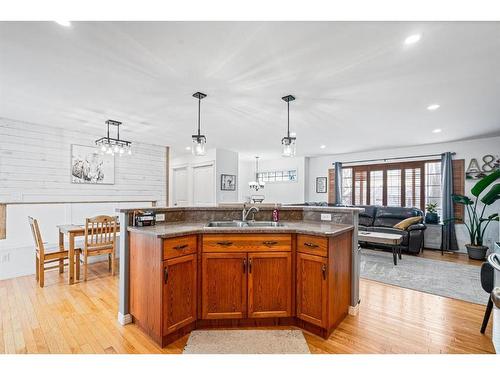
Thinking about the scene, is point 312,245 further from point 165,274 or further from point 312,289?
point 165,274

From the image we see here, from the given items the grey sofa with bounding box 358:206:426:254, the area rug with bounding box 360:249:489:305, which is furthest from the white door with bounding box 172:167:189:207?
the area rug with bounding box 360:249:489:305

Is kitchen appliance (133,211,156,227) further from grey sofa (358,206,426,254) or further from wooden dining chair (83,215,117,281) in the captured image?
grey sofa (358,206,426,254)

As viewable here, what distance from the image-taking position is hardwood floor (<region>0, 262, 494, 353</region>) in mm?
2055

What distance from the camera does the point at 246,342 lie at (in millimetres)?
2111

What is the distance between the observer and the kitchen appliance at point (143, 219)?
8.06 feet

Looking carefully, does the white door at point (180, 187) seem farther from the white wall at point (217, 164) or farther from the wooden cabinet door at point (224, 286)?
the wooden cabinet door at point (224, 286)

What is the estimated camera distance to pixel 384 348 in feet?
6.72

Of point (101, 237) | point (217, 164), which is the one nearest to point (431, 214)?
point (217, 164)

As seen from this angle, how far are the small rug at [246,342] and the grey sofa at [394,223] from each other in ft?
12.5

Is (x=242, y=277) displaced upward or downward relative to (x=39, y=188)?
downward

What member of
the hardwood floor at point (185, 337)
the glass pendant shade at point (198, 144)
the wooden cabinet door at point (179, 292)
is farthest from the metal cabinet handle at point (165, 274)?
the glass pendant shade at point (198, 144)

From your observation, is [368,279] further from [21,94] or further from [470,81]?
[21,94]

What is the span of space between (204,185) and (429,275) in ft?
17.7

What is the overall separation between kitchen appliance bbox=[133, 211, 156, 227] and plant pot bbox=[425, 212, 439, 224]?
19.8 feet
